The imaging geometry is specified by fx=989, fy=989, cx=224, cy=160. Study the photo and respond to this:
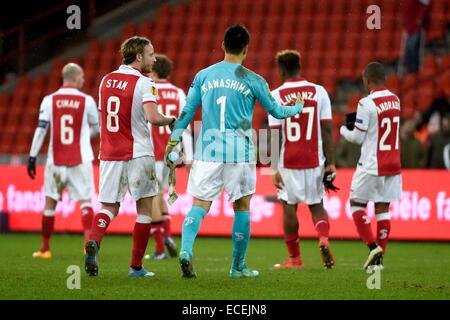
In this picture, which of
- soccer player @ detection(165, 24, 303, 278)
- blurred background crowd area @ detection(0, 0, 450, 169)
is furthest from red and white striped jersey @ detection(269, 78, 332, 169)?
blurred background crowd area @ detection(0, 0, 450, 169)

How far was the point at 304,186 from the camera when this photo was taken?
9977 mm

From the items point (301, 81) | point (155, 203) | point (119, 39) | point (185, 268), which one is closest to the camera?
point (185, 268)

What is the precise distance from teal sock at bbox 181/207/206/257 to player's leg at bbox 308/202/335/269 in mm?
1884

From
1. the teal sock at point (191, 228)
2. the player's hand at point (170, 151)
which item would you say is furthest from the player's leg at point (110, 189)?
the teal sock at point (191, 228)

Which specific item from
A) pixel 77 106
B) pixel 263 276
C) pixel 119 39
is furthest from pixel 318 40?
pixel 263 276

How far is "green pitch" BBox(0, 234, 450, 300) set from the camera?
23.6 feet

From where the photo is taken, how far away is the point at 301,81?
32.7 ft

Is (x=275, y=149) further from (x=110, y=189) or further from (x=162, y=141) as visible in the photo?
(x=110, y=189)

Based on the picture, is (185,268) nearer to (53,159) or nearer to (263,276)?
(263,276)

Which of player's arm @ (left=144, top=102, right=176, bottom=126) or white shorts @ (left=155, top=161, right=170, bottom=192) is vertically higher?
player's arm @ (left=144, top=102, right=176, bottom=126)

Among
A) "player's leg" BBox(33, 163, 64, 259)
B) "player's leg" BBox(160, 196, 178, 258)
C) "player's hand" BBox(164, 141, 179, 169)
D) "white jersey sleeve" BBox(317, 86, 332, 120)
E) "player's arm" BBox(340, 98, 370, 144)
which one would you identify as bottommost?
"player's leg" BBox(160, 196, 178, 258)

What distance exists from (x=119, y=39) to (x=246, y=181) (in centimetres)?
1416

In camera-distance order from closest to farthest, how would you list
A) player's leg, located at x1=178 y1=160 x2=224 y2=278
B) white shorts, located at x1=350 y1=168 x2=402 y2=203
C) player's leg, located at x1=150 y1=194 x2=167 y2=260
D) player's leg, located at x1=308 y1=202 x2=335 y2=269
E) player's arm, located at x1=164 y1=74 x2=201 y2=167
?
player's leg, located at x1=178 y1=160 x2=224 y2=278, player's arm, located at x1=164 y1=74 x2=201 y2=167, player's leg, located at x1=308 y1=202 x2=335 y2=269, white shorts, located at x1=350 y1=168 x2=402 y2=203, player's leg, located at x1=150 y1=194 x2=167 y2=260

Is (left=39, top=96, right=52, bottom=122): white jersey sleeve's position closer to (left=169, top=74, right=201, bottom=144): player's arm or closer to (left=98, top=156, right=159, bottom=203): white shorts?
(left=98, top=156, right=159, bottom=203): white shorts
